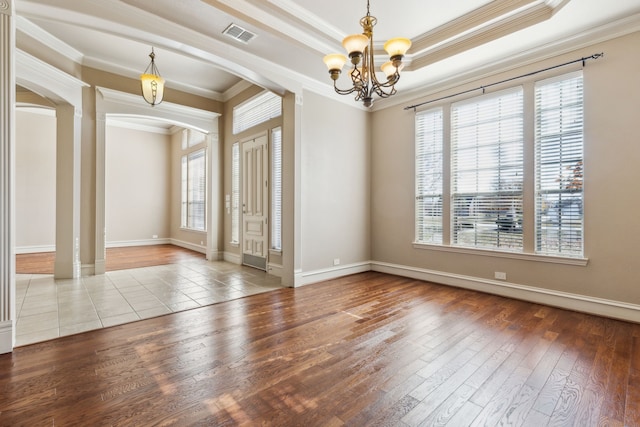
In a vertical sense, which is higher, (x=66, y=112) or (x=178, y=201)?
(x=66, y=112)

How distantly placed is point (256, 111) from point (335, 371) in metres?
5.19

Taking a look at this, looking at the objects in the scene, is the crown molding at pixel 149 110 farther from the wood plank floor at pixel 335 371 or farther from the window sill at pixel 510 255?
the window sill at pixel 510 255

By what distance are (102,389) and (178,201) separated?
8.18 metres

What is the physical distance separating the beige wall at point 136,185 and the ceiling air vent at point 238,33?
7414 millimetres

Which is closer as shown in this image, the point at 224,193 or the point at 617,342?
the point at 617,342

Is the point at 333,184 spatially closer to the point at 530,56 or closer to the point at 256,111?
the point at 256,111

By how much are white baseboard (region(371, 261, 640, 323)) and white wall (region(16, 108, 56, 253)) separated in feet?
29.7

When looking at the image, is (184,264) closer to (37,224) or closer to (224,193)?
(224,193)

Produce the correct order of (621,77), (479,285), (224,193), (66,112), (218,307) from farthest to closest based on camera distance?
(224,193) < (66,112) < (479,285) < (218,307) < (621,77)

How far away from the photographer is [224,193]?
22.7ft

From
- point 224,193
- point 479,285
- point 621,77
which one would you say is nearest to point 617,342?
point 479,285

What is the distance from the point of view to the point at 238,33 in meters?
3.45

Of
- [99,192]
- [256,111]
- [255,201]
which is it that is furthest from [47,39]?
[255,201]

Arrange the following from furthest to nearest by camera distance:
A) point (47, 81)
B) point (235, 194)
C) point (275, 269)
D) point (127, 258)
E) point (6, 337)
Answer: point (127, 258)
point (235, 194)
point (275, 269)
point (47, 81)
point (6, 337)
